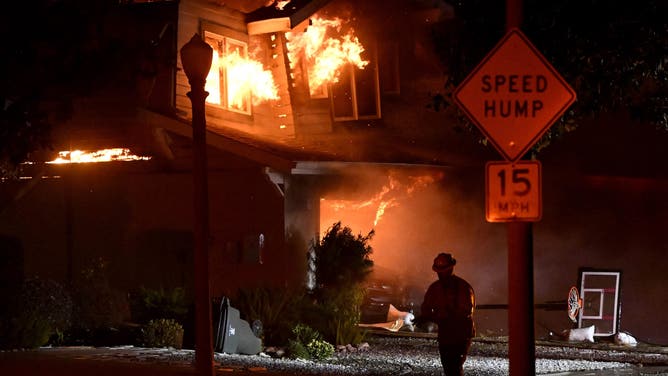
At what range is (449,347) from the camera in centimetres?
1145

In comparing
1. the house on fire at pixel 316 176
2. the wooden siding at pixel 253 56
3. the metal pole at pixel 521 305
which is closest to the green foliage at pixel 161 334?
the house on fire at pixel 316 176

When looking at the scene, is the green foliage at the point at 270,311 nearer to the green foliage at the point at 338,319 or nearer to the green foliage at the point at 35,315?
the green foliage at the point at 338,319

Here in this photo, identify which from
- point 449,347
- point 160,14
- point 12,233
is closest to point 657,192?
point 449,347

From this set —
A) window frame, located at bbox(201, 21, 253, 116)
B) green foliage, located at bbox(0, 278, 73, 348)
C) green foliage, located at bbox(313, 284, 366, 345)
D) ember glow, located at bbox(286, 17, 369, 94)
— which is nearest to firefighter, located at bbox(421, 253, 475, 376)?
green foliage, located at bbox(313, 284, 366, 345)

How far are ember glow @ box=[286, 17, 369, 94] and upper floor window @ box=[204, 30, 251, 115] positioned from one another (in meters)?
1.38

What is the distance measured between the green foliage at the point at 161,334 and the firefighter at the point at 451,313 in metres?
4.85

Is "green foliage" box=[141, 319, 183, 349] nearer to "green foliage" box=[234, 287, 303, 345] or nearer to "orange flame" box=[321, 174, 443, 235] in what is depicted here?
"green foliage" box=[234, 287, 303, 345]

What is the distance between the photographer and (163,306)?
15.5 metres

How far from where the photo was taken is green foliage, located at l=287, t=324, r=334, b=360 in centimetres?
1491

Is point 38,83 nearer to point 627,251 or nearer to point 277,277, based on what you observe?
point 277,277

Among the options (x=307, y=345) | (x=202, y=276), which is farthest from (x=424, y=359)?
(x=202, y=276)

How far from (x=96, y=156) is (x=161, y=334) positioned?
18.8ft

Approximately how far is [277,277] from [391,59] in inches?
234

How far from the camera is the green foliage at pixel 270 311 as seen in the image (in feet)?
51.0
